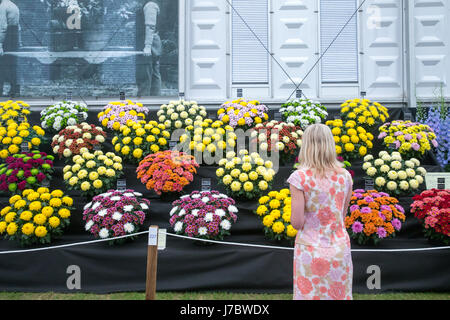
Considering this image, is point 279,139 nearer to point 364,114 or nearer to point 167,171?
point 364,114

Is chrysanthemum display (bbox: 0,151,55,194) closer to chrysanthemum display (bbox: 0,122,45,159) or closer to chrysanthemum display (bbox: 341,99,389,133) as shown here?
chrysanthemum display (bbox: 0,122,45,159)

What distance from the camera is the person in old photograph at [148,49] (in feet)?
26.0

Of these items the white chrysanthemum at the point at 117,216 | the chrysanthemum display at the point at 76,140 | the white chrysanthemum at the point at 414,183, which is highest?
the chrysanthemum display at the point at 76,140

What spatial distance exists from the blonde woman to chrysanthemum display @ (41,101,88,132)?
16.7 feet

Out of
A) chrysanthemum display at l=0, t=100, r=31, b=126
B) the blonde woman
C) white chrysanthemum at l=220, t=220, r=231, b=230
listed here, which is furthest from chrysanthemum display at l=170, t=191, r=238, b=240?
chrysanthemum display at l=0, t=100, r=31, b=126

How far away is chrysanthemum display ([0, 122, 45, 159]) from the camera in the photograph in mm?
5562

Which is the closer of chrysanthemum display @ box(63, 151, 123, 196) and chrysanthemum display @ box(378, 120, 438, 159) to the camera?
chrysanthemum display @ box(63, 151, 123, 196)

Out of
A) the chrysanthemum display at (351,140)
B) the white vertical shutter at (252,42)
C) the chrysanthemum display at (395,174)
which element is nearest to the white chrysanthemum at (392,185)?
the chrysanthemum display at (395,174)

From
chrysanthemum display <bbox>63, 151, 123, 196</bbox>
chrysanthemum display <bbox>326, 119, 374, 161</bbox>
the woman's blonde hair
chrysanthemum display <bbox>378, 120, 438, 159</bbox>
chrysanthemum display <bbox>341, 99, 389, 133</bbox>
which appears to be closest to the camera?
the woman's blonde hair

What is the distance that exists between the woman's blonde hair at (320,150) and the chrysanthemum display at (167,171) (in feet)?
9.19

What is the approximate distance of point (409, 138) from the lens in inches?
216

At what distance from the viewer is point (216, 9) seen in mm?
8039

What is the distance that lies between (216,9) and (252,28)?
885 millimetres

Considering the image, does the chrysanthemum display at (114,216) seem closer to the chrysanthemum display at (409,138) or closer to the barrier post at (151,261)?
the barrier post at (151,261)
